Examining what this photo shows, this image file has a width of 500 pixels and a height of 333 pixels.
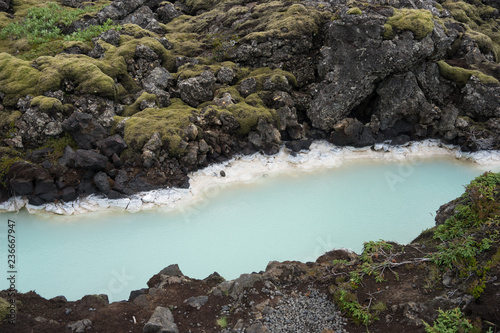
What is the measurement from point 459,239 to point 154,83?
863 inches

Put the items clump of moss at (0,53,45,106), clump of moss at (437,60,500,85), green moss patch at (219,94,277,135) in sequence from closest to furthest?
clump of moss at (0,53,45,106) → green moss patch at (219,94,277,135) → clump of moss at (437,60,500,85)

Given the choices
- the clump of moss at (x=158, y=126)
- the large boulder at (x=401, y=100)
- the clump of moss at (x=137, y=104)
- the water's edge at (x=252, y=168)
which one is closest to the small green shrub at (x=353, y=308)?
the water's edge at (x=252, y=168)

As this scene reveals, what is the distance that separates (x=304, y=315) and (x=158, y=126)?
15.5 metres

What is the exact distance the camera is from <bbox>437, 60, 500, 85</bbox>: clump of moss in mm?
25469

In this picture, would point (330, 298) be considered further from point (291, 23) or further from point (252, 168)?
point (291, 23)

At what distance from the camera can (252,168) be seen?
22.5 meters

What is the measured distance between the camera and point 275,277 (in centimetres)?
1226

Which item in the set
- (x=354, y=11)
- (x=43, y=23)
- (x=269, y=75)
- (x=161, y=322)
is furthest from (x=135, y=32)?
(x=161, y=322)

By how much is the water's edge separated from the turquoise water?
631mm

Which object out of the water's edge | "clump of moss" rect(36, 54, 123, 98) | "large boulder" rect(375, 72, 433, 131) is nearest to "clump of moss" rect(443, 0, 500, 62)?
"large boulder" rect(375, 72, 433, 131)

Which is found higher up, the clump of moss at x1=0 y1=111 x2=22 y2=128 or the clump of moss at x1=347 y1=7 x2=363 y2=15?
the clump of moss at x1=347 y1=7 x2=363 y2=15

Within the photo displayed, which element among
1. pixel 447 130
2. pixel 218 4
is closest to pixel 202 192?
pixel 447 130

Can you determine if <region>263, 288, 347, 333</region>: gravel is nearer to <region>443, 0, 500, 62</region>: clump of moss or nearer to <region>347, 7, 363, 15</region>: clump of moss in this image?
<region>347, 7, 363, 15</region>: clump of moss

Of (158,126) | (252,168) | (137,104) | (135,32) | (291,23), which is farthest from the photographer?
(135,32)
